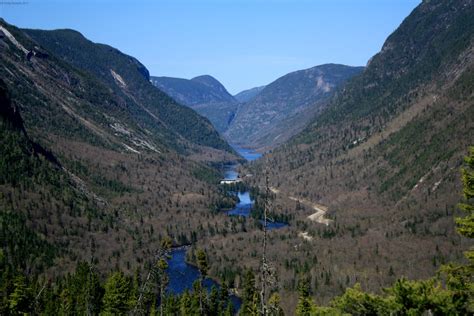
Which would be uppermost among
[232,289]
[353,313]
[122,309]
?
[353,313]

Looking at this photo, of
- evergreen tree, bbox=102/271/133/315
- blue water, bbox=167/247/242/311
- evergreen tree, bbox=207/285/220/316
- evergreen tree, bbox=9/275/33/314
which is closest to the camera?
evergreen tree, bbox=9/275/33/314

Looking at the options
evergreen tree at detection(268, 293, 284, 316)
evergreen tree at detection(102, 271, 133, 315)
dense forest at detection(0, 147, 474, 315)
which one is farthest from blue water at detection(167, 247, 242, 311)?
evergreen tree at detection(268, 293, 284, 316)

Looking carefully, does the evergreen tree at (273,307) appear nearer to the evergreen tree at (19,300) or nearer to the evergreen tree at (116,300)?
the evergreen tree at (116,300)

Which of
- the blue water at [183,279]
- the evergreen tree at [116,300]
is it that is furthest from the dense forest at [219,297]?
the blue water at [183,279]

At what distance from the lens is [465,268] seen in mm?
28328

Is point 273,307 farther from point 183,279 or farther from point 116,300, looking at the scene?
point 183,279

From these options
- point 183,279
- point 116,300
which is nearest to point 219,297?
point 116,300

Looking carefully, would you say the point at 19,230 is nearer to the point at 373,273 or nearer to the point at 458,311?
the point at 373,273

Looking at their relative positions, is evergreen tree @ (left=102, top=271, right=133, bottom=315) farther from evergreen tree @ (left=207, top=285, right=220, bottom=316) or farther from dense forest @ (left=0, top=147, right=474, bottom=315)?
evergreen tree @ (left=207, top=285, right=220, bottom=316)

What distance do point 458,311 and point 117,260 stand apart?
177 metres

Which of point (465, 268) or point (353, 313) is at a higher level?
point (465, 268)

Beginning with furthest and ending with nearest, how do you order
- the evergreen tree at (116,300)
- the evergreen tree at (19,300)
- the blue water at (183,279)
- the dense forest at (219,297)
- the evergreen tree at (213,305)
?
the blue water at (183,279) → the evergreen tree at (213,305) → the evergreen tree at (116,300) → the evergreen tree at (19,300) → the dense forest at (219,297)

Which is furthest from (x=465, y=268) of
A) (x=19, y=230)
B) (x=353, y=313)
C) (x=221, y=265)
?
(x=19, y=230)

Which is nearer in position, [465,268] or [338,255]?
[465,268]
